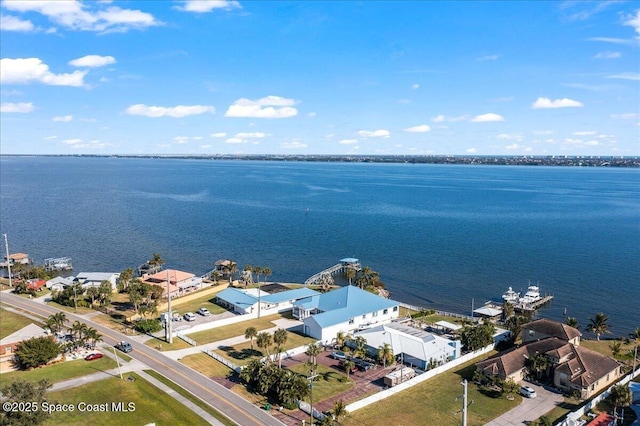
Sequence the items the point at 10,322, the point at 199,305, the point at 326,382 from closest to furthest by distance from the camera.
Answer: the point at 326,382 < the point at 10,322 < the point at 199,305

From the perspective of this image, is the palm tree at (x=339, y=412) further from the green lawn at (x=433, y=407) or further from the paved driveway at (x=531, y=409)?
the paved driveway at (x=531, y=409)

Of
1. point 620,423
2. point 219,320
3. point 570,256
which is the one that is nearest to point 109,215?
point 219,320

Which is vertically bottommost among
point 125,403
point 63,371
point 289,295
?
point 125,403

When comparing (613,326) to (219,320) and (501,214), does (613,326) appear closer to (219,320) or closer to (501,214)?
(219,320)

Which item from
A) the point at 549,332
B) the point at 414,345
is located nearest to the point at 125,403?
the point at 414,345

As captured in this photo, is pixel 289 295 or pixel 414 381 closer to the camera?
pixel 414 381

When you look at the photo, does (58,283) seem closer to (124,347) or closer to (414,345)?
(124,347)

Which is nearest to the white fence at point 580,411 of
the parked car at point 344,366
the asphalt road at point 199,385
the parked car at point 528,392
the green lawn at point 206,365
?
the parked car at point 528,392
